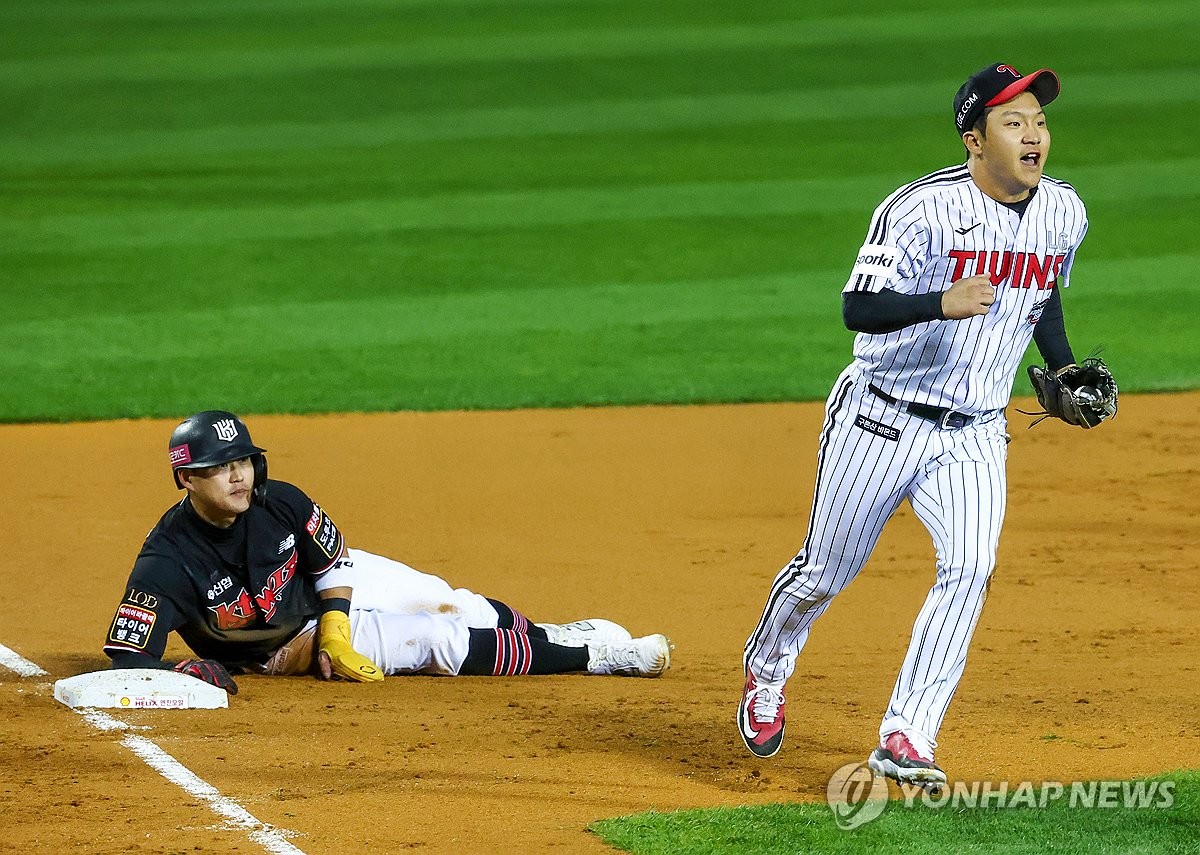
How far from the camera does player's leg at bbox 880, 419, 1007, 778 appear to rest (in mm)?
4465

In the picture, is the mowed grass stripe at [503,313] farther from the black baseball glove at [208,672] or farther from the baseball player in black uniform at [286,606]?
the black baseball glove at [208,672]

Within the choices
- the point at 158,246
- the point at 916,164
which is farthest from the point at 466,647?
the point at 916,164

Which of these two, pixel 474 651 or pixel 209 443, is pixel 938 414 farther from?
pixel 209 443

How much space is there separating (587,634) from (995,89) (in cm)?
233

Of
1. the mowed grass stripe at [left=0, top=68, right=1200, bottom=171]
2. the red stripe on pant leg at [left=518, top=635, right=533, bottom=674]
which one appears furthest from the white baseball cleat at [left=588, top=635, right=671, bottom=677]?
the mowed grass stripe at [left=0, top=68, right=1200, bottom=171]

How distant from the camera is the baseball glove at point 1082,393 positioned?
471 centimetres

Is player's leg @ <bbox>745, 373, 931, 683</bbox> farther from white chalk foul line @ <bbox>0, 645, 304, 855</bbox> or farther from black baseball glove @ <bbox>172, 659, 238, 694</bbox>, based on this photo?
black baseball glove @ <bbox>172, 659, 238, 694</bbox>

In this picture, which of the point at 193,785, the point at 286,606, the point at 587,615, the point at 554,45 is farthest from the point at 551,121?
the point at 193,785

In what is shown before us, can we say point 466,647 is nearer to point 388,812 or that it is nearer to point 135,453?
point 388,812

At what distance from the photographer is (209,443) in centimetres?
525

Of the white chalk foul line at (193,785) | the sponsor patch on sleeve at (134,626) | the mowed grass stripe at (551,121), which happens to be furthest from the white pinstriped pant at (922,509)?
the mowed grass stripe at (551,121)

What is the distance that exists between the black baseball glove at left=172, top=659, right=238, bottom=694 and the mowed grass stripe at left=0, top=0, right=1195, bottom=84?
51.1 feet

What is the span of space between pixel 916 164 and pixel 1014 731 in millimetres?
11556

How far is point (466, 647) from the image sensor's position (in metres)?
5.78
